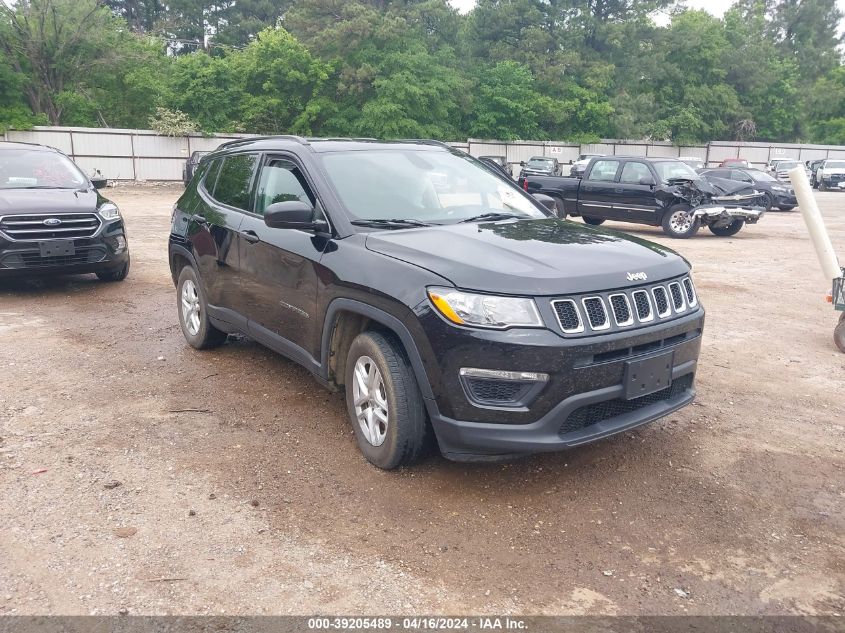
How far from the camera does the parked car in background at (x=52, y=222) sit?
7.86m

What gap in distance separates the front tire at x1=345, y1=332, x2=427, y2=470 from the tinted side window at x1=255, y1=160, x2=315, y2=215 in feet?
3.64

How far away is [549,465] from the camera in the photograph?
4.08 m

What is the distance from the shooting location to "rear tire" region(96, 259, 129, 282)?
8922 millimetres

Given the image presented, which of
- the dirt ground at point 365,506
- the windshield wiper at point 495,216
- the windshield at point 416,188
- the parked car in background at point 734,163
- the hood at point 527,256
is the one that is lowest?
the dirt ground at point 365,506

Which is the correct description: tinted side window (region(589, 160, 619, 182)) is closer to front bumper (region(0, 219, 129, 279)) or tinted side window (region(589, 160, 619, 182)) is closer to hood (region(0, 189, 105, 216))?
front bumper (region(0, 219, 129, 279))

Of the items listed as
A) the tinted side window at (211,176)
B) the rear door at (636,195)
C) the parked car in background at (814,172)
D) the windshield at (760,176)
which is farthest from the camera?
the parked car in background at (814,172)

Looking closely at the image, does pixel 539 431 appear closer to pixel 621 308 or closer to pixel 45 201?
pixel 621 308

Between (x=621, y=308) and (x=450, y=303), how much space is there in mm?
847

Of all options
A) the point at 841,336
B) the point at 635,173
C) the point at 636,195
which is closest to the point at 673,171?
the point at 635,173

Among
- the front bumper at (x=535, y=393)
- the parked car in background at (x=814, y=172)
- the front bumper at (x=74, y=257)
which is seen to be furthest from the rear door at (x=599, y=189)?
the parked car in background at (x=814, y=172)

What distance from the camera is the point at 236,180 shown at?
5551 mm

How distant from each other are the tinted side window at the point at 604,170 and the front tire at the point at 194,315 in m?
11.9

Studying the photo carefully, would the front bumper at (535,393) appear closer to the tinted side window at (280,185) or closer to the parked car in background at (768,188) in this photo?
the tinted side window at (280,185)

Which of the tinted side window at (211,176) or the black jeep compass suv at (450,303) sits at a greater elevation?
the tinted side window at (211,176)
